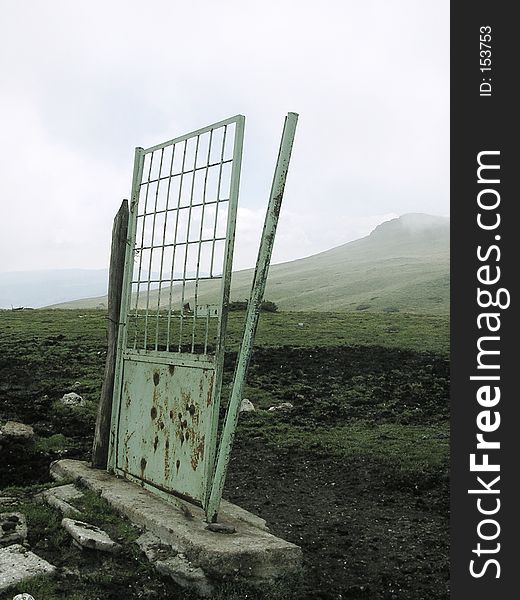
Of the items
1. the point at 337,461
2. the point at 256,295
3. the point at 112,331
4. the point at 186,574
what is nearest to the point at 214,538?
the point at 186,574

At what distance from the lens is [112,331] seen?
716 cm

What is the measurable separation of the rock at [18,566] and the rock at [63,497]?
0.80 metres

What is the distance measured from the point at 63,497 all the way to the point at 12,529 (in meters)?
0.88

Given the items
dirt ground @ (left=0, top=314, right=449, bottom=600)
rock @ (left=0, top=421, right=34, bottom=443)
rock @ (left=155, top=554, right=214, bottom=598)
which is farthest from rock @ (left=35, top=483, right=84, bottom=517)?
rock @ (left=0, top=421, right=34, bottom=443)

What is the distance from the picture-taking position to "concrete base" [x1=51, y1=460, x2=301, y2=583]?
4719 mm

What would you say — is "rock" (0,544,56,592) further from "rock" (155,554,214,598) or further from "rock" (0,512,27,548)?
"rock" (155,554,214,598)

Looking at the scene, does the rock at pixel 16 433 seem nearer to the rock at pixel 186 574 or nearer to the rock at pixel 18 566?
the rock at pixel 18 566

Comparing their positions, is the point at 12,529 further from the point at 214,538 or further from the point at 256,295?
the point at 256,295

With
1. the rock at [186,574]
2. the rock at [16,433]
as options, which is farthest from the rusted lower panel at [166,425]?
the rock at [16,433]

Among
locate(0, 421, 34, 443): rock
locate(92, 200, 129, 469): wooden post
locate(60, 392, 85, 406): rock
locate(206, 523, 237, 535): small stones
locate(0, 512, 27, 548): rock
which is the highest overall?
locate(92, 200, 129, 469): wooden post

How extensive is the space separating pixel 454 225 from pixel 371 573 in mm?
2711

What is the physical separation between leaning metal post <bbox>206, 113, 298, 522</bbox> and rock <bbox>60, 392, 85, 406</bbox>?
6368mm

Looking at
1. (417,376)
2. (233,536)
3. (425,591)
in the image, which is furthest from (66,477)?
(417,376)

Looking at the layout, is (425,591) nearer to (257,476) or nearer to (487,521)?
(487,521)
